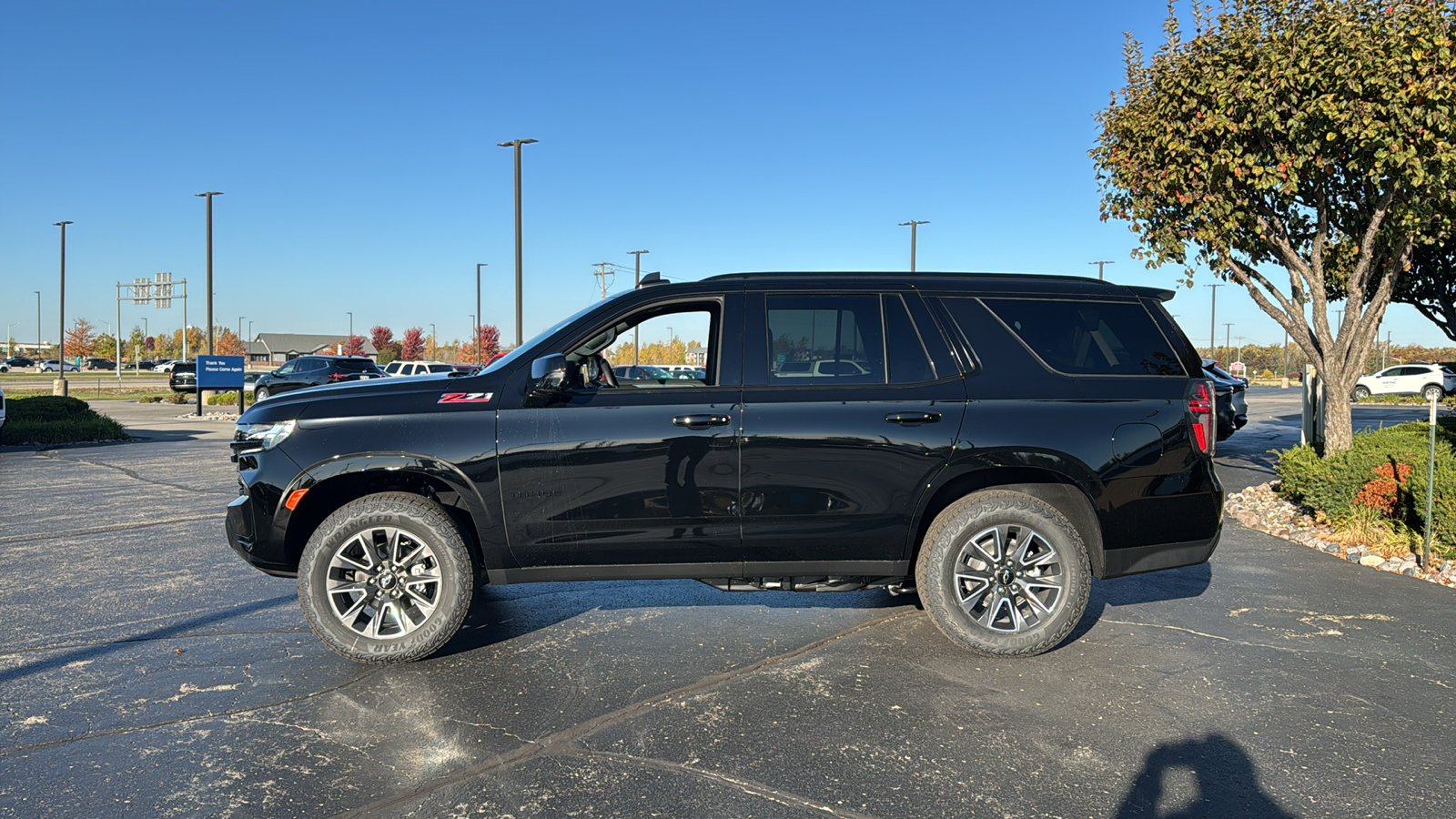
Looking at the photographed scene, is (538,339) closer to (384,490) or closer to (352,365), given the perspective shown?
(384,490)

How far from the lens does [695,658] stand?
514 centimetres

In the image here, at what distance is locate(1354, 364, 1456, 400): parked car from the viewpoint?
39.7 m

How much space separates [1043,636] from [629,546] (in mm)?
2167

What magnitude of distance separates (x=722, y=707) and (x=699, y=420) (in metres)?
1.39

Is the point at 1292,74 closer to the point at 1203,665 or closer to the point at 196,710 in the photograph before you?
the point at 1203,665

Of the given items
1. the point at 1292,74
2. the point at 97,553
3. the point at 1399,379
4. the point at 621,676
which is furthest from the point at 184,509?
the point at 1399,379

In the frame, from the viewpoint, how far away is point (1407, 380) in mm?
Answer: 40531

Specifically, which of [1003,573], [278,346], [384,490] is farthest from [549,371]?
[278,346]

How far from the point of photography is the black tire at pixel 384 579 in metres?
5.00

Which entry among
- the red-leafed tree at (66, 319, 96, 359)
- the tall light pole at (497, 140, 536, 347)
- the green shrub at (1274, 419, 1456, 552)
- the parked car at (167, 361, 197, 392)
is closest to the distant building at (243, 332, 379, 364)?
the red-leafed tree at (66, 319, 96, 359)

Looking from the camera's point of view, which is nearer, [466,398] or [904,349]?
[466,398]

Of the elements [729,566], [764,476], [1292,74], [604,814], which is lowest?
[604,814]

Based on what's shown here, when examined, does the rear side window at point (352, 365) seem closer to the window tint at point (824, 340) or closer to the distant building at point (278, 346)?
the window tint at point (824, 340)

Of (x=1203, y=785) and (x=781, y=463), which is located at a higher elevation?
(x=781, y=463)
